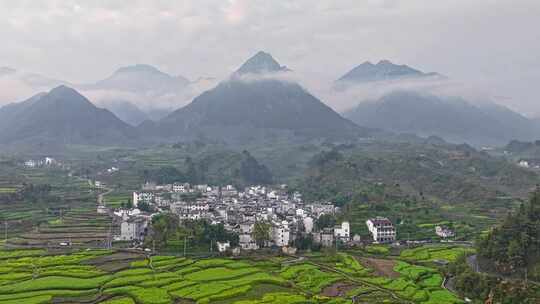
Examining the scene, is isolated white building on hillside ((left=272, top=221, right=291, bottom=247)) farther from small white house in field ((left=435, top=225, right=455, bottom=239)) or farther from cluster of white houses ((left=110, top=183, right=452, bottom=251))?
small white house in field ((left=435, top=225, right=455, bottom=239))

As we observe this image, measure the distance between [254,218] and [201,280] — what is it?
25.2 metres

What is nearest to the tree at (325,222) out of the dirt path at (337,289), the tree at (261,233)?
the tree at (261,233)

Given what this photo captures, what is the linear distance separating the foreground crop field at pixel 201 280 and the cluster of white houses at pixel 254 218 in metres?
8.46

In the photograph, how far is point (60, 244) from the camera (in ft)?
189

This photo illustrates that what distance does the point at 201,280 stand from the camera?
4244 cm

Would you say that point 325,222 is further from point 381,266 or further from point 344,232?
point 381,266

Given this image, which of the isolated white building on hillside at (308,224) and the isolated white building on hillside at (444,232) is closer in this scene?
the isolated white building on hillside at (444,232)

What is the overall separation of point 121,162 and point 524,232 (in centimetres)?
11406

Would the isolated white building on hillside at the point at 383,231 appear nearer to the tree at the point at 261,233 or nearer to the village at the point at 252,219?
the village at the point at 252,219

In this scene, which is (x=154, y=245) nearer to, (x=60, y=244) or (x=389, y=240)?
(x=60, y=244)

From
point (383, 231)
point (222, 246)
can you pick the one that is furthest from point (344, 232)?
point (222, 246)

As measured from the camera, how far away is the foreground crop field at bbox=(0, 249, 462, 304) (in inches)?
1490

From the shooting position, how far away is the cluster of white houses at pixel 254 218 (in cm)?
6003

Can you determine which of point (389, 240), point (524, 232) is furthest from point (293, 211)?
point (524, 232)
